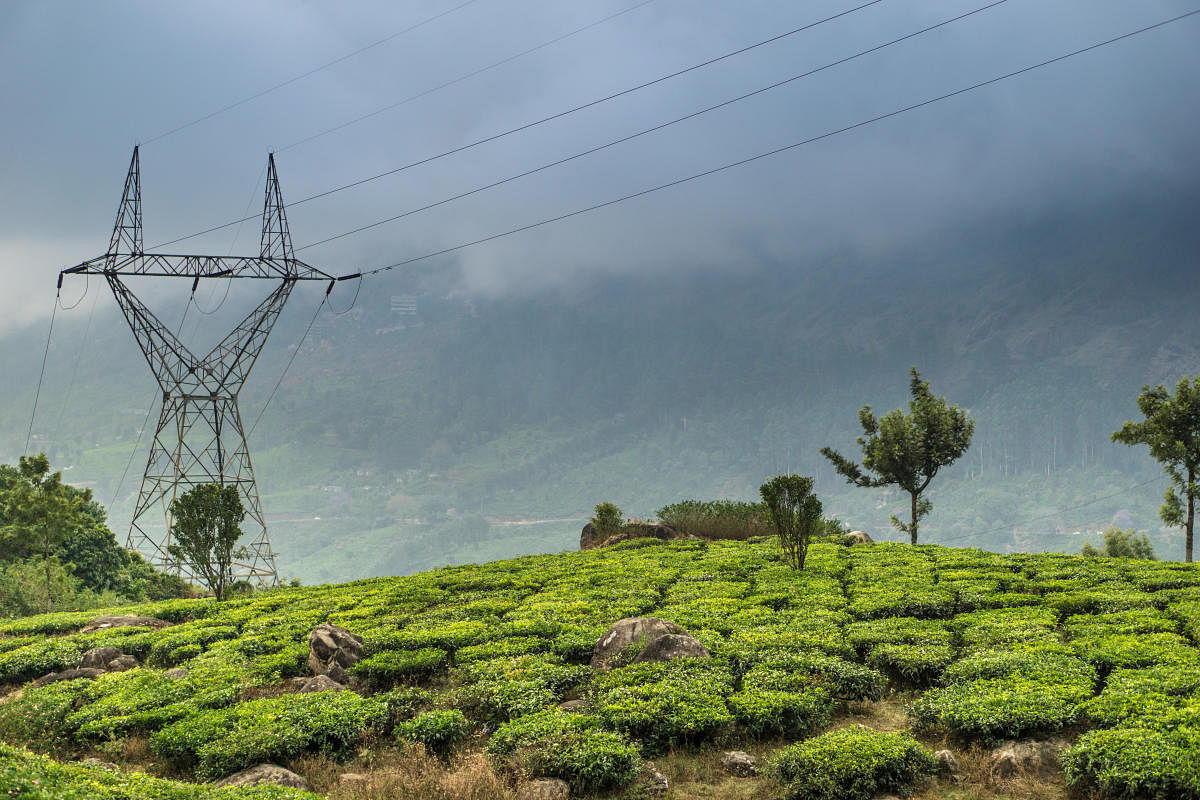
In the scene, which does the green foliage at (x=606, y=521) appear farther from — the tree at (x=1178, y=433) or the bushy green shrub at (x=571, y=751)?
the bushy green shrub at (x=571, y=751)

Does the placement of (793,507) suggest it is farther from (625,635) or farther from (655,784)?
(655,784)

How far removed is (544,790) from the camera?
1166 cm

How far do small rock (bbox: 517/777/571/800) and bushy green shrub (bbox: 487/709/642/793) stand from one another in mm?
280

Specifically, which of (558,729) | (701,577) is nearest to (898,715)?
(558,729)

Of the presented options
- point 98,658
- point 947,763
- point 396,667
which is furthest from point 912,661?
point 98,658

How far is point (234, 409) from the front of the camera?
152ft

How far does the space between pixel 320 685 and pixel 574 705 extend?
6.07 meters

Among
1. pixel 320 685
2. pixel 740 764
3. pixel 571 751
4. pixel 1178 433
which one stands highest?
pixel 1178 433

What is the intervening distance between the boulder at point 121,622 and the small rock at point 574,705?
65.6ft

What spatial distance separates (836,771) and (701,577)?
1727cm

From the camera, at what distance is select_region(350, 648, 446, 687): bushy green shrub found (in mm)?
18094

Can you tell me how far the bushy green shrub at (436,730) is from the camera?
13.9 m

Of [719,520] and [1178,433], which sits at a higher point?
[1178,433]

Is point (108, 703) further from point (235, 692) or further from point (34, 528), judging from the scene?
point (34, 528)
